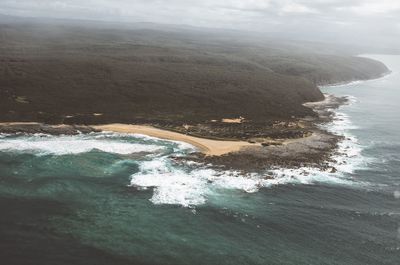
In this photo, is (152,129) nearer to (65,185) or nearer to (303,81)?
(65,185)

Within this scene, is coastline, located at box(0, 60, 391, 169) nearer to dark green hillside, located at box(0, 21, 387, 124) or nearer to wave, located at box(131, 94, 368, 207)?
wave, located at box(131, 94, 368, 207)

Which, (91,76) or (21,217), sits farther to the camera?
(91,76)

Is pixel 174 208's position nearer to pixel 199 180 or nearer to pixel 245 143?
pixel 199 180

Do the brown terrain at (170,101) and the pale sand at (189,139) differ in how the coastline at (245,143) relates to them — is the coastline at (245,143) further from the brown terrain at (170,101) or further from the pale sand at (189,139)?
the brown terrain at (170,101)

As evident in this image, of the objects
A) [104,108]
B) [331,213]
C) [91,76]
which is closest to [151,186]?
[331,213]

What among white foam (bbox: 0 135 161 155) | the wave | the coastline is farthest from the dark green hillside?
the wave

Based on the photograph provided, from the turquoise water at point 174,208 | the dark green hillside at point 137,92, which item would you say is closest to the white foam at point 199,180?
the turquoise water at point 174,208

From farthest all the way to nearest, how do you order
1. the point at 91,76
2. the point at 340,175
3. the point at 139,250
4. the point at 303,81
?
the point at 303,81 < the point at 91,76 < the point at 340,175 < the point at 139,250
